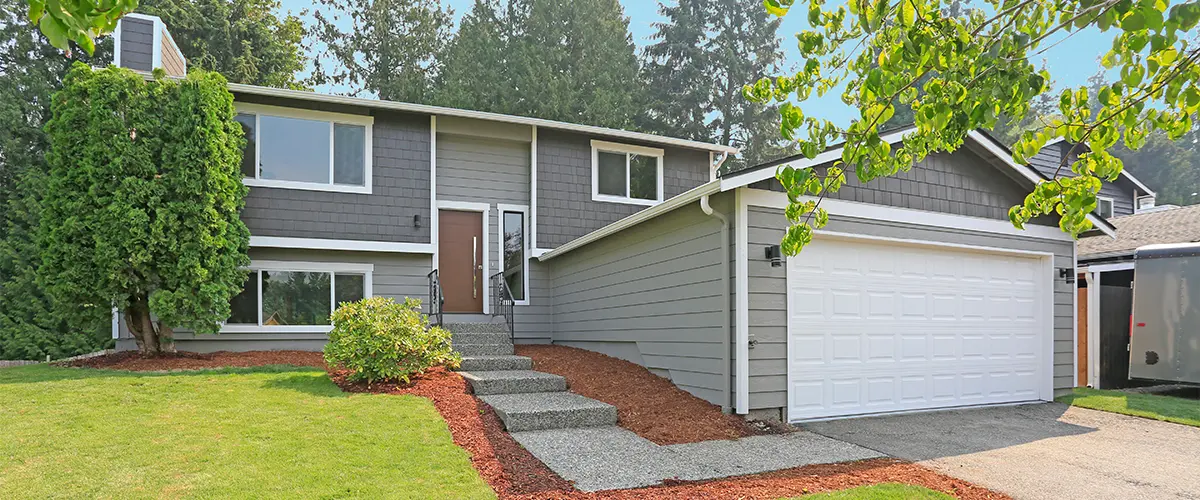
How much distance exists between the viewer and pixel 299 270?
35.2 feet

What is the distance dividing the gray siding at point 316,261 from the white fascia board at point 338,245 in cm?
24

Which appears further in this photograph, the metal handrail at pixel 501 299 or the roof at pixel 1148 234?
the roof at pixel 1148 234

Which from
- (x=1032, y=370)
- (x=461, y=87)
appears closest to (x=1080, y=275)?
(x=1032, y=370)

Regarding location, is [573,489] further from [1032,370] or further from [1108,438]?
[1032,370]

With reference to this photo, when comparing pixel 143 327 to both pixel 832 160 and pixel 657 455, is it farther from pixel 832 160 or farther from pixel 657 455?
pixel 832 160

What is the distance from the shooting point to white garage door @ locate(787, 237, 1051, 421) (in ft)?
23.5

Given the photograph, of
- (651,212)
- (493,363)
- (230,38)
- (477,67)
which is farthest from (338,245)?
(477,67)

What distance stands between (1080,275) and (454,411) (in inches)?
429

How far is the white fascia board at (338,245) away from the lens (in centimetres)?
1028

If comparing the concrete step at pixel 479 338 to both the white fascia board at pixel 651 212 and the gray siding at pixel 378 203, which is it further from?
the gray siding at pixel 378 203

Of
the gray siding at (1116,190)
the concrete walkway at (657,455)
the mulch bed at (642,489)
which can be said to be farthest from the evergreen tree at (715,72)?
the concrete walkway at (657,455)

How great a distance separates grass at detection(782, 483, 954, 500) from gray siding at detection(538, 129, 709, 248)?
8.14 metres

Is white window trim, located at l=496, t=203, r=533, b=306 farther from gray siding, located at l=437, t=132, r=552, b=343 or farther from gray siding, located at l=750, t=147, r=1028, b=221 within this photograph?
gray siding, located at l=750, t=147, r=1028, b=221

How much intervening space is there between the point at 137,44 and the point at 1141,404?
15558 mm
